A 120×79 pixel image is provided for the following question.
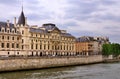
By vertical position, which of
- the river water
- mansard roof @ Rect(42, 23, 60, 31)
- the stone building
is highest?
mansard roof @ Rect(42, 23, 60, 31)

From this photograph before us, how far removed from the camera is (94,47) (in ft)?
491

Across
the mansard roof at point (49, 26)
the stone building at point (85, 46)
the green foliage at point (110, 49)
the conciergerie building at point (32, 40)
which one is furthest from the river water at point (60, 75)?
the stone building at point (85, 46)

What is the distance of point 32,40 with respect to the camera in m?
97.1

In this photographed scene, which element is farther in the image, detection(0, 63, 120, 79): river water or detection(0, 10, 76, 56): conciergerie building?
detection(0, 10, 76, 56): conciergerie building

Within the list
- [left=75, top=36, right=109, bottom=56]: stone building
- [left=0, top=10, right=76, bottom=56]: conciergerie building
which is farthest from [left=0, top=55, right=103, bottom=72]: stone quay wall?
[left=75, top=36, right=109, bottom=56]: stone building

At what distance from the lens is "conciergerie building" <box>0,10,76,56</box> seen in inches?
3324

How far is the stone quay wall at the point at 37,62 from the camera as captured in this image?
220 ft

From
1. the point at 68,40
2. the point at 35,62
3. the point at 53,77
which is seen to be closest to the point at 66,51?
the point at 68,40

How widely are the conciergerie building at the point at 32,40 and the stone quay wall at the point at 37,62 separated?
10070 millimetres

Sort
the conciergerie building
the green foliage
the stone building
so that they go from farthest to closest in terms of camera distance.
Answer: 1. the stone building
2. the green foliage
3. the conciergerie building

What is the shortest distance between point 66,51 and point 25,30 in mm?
28752

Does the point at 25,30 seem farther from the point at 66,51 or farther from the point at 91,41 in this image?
the point at 91,41

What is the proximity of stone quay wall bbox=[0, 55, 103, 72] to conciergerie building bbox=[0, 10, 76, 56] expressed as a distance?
1007 centimetres

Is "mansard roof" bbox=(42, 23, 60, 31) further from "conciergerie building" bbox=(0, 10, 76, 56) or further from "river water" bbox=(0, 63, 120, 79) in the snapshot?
"river water" bbox=(0, 63, 120, 79)
